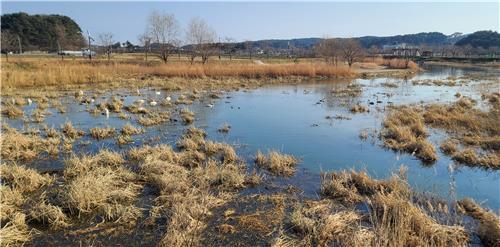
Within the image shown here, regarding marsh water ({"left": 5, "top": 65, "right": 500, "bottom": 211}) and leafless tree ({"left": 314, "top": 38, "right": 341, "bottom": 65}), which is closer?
marsh water ({"left": 5, "top": 65, "right": 500, "bottom": 211})

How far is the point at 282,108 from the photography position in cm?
1752

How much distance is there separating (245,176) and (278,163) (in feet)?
3.25

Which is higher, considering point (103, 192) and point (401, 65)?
point (401, 65)

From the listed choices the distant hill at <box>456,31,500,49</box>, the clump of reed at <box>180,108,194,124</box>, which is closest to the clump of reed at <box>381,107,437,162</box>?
the clump of reed at <box>180,108,194,124</box>

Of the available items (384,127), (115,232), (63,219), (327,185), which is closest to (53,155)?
(63,219)

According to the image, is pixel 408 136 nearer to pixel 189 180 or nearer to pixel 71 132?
pixel 189 180

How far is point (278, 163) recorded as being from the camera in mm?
8055

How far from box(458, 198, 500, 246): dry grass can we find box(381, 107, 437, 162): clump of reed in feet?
A: 7.94

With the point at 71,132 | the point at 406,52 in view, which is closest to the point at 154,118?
the point at 71,132

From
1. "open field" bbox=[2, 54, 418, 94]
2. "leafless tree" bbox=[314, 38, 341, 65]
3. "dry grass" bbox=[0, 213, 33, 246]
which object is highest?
"leafless tree" bbox=[314, 38, 341, 65]

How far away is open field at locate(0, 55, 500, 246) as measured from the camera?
5164 millimetres

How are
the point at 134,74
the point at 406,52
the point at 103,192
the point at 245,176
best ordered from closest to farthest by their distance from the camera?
1. the point at 103,192
2. the point at 245,176
3. the point at 134,74
4. the point at 406,52

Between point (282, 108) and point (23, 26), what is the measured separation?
86.8m

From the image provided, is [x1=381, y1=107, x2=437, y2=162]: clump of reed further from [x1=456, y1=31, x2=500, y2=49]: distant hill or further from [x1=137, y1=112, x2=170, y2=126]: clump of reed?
[x1=456, y1=31, x2=500, y2=49]: distant hill
